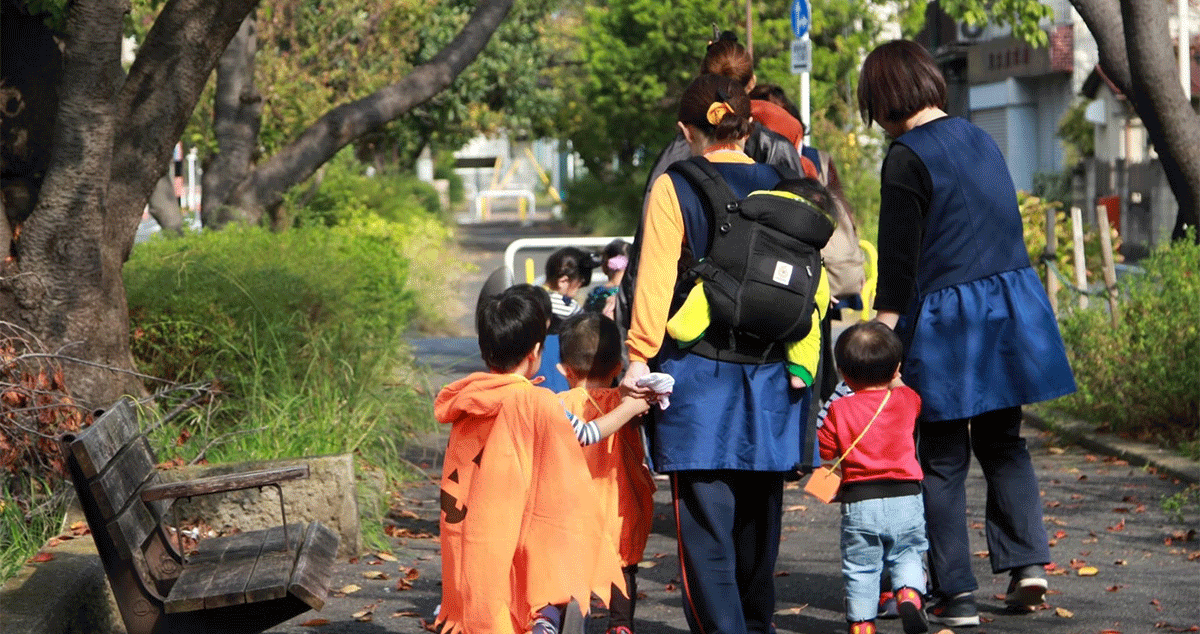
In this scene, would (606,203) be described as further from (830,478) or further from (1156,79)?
(830,478)

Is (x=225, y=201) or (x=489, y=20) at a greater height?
(x=489, y=20)

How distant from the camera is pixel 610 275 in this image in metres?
8.29

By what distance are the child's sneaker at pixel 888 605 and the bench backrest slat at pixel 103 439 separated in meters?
2.45

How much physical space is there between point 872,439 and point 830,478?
0.18 meters

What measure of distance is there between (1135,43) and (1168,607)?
455 centimetres

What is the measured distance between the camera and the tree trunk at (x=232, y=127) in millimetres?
13227

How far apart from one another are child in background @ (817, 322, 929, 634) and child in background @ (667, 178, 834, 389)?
347 millimetres

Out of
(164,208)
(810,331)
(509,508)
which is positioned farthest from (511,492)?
(164,208)

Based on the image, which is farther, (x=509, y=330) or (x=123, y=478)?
(x=123, y=478)

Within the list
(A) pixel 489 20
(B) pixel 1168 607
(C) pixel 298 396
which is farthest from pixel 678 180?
(A) pixel 489 20

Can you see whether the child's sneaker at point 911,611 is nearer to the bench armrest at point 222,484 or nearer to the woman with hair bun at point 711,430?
the woman with hair bun at point 711,430

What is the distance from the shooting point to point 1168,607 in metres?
5.78

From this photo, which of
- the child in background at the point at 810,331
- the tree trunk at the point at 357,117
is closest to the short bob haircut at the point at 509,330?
the child in background at the point at 810,331

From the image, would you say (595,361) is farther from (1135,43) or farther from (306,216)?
(306,216)
